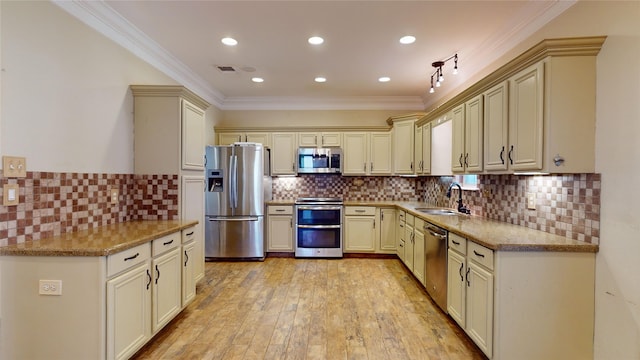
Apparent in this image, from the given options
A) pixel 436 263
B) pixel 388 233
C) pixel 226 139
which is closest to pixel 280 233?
pixel 388 233

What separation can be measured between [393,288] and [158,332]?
248cm

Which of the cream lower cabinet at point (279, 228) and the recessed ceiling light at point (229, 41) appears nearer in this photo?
the recessed ceiling light at point (229, 41)

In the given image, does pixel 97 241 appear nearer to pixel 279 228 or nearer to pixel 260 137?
pixel 279 228

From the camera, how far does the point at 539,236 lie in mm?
2287

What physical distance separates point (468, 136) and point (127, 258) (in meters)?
3.10

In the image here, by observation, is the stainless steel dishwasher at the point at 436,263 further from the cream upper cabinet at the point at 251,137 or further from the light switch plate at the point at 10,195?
the light switch plate at the point at 10,195

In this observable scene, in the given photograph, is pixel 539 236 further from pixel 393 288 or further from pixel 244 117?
pixel 244 117

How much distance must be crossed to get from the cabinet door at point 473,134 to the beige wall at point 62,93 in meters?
3.34

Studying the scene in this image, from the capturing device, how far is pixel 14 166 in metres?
1.97

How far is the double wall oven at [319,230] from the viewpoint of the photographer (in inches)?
197

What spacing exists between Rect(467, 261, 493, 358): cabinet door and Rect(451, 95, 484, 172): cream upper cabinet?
1038 mm

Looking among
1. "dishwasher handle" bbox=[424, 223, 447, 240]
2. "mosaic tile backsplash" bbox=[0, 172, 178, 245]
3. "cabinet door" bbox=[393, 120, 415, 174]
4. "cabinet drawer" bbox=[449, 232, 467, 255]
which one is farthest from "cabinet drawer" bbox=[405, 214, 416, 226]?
"mosaic tile backsplash" bbox=[0, 172, 178, 245]

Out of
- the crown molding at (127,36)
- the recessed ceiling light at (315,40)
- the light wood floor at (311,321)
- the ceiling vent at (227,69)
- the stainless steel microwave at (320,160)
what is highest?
the recessed ceiling light at (315,40)

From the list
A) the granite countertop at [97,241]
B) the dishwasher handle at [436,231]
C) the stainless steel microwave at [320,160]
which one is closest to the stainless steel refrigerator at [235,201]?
the stainless steel microwave at [320,160]
